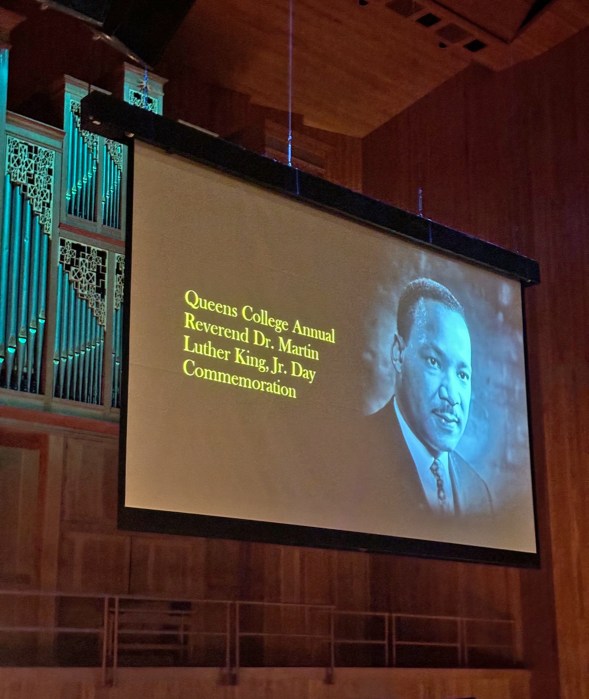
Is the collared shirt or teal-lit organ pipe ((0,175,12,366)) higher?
teal-lit organ pipe ((0,175,12,366))

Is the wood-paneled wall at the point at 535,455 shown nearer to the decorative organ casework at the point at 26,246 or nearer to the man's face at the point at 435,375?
the decorative organ casework at the point at 26,246

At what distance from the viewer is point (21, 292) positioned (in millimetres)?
6684

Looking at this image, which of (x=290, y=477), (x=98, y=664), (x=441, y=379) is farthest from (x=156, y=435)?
(x=98, y=664)

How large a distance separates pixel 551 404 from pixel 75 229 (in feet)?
11.3

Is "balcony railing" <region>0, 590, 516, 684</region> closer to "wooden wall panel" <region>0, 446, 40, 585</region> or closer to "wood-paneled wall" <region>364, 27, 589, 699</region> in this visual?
"wooden wall panel" <region>0, 446, 40, 585</region>

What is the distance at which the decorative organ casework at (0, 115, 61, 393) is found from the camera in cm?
655

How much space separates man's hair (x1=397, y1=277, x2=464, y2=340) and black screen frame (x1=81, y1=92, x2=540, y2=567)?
0.25 m

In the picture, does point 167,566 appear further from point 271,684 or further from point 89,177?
point 89,177

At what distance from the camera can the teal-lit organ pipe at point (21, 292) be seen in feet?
21.4

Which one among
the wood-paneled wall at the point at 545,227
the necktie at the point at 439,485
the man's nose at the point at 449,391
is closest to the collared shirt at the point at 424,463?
the necktie at the point at 439,485

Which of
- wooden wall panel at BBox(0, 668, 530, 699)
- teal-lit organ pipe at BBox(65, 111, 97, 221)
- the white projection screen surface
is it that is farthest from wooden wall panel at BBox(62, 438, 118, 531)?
the white projection screen surface

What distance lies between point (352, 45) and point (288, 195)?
9.69 ft

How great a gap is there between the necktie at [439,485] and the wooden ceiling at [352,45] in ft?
11.0

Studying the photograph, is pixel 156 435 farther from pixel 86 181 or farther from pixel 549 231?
pixel 549 231
